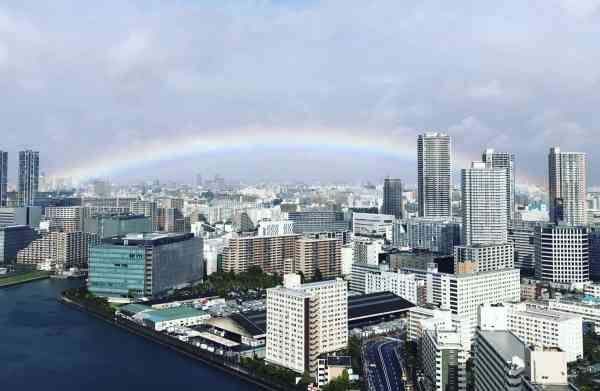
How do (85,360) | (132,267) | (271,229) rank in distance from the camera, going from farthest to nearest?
(271,229) → (132,267) → (85,360)

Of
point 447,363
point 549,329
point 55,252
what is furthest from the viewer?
point 55,252

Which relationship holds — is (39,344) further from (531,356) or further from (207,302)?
(531,356)

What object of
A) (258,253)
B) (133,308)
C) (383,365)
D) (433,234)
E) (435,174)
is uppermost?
(435,174)

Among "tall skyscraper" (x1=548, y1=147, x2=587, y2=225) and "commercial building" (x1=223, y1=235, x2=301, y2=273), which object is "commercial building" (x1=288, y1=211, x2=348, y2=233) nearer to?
"commercial building" (x1=223, y1=235, x2=301, y2=273)

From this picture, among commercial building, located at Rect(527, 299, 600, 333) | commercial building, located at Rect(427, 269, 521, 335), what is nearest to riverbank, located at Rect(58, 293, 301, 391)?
commercial building, located at Rect(427, 269, 521, 335)

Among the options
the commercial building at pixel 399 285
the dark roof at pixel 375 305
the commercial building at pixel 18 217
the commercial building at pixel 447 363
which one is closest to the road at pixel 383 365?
the commercial building at pixel 447 363

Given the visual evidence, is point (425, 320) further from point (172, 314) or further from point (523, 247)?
point (523, 247)

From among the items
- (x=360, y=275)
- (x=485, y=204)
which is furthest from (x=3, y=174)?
(x=485, y=204)
